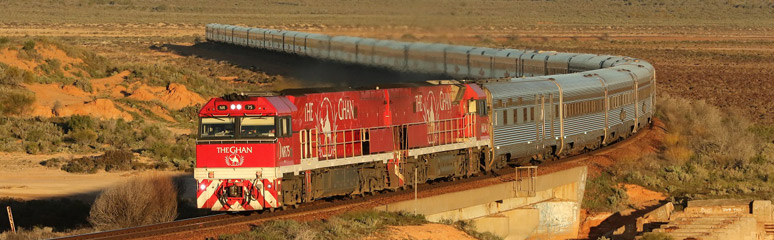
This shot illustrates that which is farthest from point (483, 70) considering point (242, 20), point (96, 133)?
point (242, 20)

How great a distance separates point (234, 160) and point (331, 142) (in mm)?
2831

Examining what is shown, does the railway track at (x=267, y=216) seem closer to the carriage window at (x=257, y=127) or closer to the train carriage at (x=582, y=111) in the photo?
the carriage window at (x=257, y=127)

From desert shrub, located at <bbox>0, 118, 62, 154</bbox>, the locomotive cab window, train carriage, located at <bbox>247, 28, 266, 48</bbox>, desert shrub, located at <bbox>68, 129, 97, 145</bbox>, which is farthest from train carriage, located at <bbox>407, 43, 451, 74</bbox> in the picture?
the locomotive cab window

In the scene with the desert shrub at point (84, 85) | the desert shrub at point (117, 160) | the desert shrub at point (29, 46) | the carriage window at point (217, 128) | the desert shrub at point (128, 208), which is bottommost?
the desert shrub at point (84, 85)

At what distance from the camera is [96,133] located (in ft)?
136

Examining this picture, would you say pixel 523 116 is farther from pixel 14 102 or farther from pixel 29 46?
pixel 29 46

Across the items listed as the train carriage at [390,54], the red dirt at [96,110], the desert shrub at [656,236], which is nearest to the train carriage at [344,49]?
the train carriage at [390,54]

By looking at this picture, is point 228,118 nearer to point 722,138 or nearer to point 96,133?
point 96,133

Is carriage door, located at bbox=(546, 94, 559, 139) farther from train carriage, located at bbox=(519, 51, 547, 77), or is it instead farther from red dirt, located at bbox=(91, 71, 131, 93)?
red dirt, located at bbox=(91, 71, 131, 93)

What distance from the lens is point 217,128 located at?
22.7 m

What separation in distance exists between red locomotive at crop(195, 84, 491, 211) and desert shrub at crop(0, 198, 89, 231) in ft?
16.5

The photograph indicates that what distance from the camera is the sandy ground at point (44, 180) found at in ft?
99.7

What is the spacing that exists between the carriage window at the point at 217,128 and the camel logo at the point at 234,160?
17.2 inches

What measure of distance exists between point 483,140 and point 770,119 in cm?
3033
